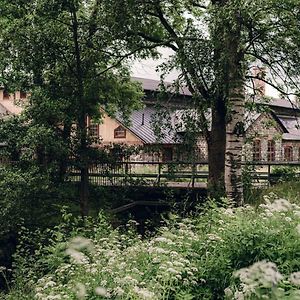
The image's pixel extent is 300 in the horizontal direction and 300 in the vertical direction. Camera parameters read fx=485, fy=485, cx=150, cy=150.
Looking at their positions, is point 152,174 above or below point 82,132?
below

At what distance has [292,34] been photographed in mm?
11625

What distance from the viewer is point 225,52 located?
1098 cm

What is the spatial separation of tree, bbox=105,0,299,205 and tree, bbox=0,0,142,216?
37.5 inches

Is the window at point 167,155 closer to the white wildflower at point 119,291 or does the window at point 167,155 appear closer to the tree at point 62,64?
the tree at point 62,64

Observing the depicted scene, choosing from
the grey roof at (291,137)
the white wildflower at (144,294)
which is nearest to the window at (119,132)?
the grey roof at (291,137)

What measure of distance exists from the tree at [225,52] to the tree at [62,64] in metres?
0.95

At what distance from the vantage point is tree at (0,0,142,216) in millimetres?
12633

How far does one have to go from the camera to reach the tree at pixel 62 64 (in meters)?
12.6

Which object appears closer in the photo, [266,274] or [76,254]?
[266,274]

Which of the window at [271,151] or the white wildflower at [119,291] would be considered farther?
the window at [271,151]

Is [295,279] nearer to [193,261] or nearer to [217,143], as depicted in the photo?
[193,261]

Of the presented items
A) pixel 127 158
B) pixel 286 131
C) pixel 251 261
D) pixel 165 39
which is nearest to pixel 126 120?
pixel 127 158

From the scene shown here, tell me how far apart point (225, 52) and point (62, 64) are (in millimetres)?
4840

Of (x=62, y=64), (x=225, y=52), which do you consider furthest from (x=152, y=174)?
(x=225, y=52)
